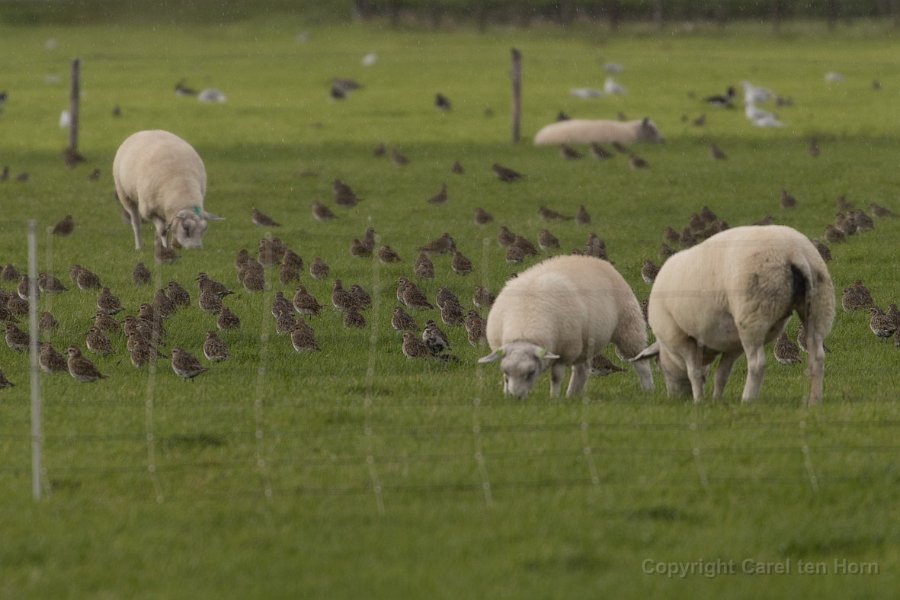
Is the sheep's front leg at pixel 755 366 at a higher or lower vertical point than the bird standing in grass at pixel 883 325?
higher

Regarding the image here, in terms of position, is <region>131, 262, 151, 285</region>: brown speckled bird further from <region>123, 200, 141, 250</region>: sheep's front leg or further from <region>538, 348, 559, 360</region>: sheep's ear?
<region>538, 348, 559, 360</region>: sheep's ear

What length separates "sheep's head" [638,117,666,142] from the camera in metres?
38.6

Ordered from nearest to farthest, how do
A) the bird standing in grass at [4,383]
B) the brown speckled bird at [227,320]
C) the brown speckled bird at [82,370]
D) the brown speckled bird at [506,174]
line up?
the bird standing in grass at [4,383]
the brown speckled bird at [82,370]
the brown speckled bird at [227,320]
the brown speckled bird at [506,174]

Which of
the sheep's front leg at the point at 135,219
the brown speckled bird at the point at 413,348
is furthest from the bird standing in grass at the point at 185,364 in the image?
the sheep's front leg at the point at 135,219

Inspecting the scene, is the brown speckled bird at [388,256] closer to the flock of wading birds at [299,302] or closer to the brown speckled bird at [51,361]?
the flock of wading birds at [299,302]

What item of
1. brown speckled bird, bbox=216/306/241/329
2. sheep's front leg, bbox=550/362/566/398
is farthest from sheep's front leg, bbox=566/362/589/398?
brown speckled bird, bbox=216/306/241/329

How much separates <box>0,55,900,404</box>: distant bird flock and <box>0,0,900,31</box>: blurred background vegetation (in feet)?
180

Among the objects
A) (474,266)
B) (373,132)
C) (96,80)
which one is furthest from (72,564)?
(96,80)

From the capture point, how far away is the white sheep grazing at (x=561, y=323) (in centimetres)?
1330

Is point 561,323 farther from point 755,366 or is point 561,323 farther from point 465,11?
point 465,11

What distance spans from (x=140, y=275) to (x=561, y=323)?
850cm

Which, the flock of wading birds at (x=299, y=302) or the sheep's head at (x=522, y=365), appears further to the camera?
the flock of wading birds at (x=299, y=302)

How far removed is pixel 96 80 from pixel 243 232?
33141 millimetres

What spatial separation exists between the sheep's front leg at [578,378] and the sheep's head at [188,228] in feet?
35.0
